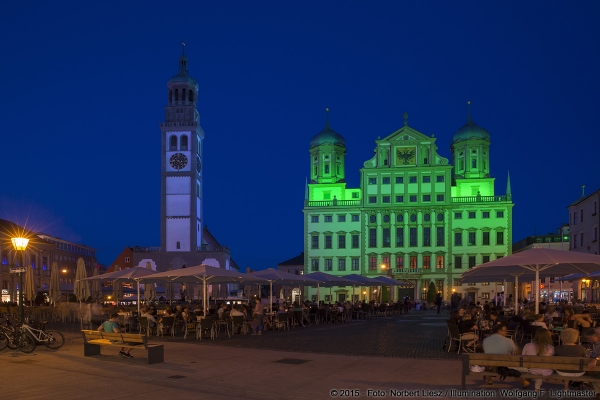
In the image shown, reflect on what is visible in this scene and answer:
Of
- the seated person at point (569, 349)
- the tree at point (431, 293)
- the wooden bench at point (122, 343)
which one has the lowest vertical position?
the tree at point (431, 293)

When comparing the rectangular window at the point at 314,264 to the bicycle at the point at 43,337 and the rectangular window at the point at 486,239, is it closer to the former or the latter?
the rectangular window at the point at 486,239

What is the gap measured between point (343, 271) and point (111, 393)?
6212cm

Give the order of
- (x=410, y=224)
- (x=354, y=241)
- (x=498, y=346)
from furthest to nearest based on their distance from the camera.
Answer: (x=354, y=241)
(x=410, y=224)
(x=498, y=346)

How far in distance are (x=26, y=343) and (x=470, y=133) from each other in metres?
68.3

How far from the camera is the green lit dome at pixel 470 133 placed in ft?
250

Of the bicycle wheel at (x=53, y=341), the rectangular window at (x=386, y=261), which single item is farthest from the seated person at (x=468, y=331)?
the rectangular window at (x=386, y=261)

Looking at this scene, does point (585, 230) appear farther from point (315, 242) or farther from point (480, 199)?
point (315, 242)

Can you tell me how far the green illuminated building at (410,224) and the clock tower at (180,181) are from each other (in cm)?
1419

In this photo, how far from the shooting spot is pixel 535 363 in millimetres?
9258

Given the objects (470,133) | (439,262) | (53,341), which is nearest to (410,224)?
(439,262)

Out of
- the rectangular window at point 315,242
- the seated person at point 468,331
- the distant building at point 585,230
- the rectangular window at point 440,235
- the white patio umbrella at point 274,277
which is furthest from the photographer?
the rectangular window at point 315,242

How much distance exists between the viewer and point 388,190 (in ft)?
231

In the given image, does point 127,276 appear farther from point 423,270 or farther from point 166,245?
point 423,270

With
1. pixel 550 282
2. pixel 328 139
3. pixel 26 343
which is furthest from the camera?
pixel 328 139
